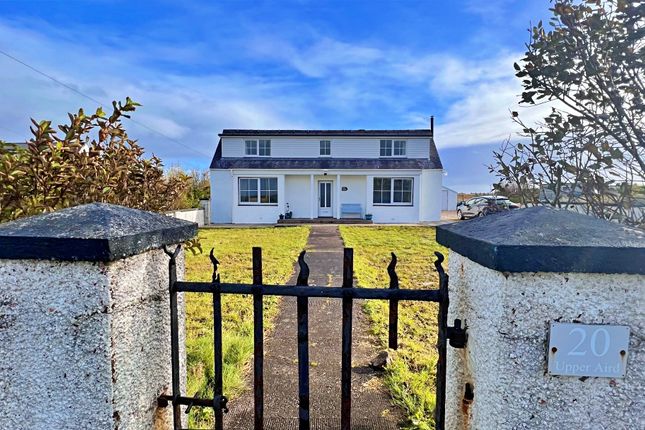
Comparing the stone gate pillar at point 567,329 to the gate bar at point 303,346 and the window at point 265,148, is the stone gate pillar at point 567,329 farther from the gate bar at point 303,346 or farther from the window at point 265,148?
the window at point 265,148

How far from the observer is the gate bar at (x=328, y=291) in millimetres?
1354

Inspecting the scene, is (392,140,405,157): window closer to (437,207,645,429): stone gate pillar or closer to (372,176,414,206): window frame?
(372,176,414,206): window frame

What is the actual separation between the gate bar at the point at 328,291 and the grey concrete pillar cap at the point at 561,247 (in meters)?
0.26

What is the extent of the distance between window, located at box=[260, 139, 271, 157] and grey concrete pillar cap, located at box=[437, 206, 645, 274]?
2034 centimetres

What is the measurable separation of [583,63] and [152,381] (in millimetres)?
2769

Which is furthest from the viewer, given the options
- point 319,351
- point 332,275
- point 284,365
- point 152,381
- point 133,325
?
point 332,275

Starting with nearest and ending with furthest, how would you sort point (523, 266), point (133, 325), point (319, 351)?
point (523, 266) < point (133, 325) < point (319, 351)

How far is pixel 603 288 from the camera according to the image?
108 centimetres

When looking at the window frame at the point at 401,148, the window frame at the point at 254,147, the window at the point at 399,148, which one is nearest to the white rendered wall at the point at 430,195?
the window frame at the point at 401,148

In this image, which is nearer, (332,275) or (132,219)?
(132,219)

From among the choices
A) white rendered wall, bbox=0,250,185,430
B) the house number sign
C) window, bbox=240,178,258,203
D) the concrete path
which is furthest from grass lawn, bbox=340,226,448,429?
window, bbox=240,178,258,203

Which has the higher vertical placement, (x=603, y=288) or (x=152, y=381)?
(x=603, y=288)

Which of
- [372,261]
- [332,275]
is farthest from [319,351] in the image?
[372,261]

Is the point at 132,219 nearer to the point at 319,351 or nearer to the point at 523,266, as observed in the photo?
the point at 523,266
